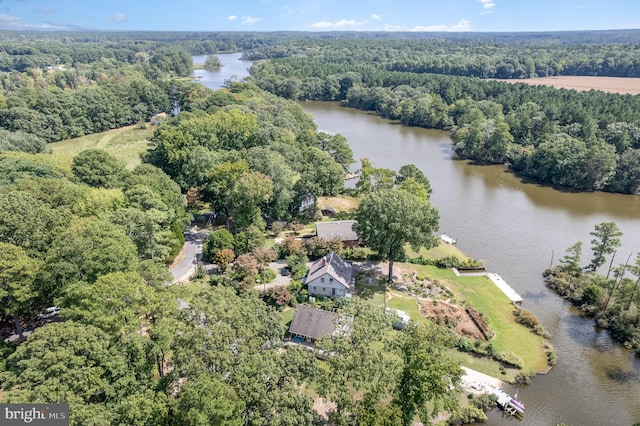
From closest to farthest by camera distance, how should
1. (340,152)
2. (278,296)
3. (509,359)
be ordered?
(509,359) < (278,296) < (340,152)

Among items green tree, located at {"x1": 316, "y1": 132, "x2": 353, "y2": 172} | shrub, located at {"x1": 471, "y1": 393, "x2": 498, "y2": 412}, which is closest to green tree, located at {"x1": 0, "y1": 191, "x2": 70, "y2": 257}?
shrub, located at {"x1": 471, "y1": 393, "x2": 498, "y2": 412}

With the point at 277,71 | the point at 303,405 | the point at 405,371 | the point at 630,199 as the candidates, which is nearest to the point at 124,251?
the point at 303,405

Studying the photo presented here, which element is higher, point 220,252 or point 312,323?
point 220,252

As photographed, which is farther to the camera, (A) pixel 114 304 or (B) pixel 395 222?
(B) pixel 395 222

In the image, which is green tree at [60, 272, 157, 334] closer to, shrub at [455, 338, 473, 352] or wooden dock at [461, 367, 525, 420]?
wooden dock at [461, 367, 525, 420]

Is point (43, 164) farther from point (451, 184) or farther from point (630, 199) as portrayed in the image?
point (630, 199)

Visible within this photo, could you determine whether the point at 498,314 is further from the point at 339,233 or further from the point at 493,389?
the point at 339,233

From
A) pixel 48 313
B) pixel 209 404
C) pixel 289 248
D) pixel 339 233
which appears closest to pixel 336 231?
pixel 339 233
